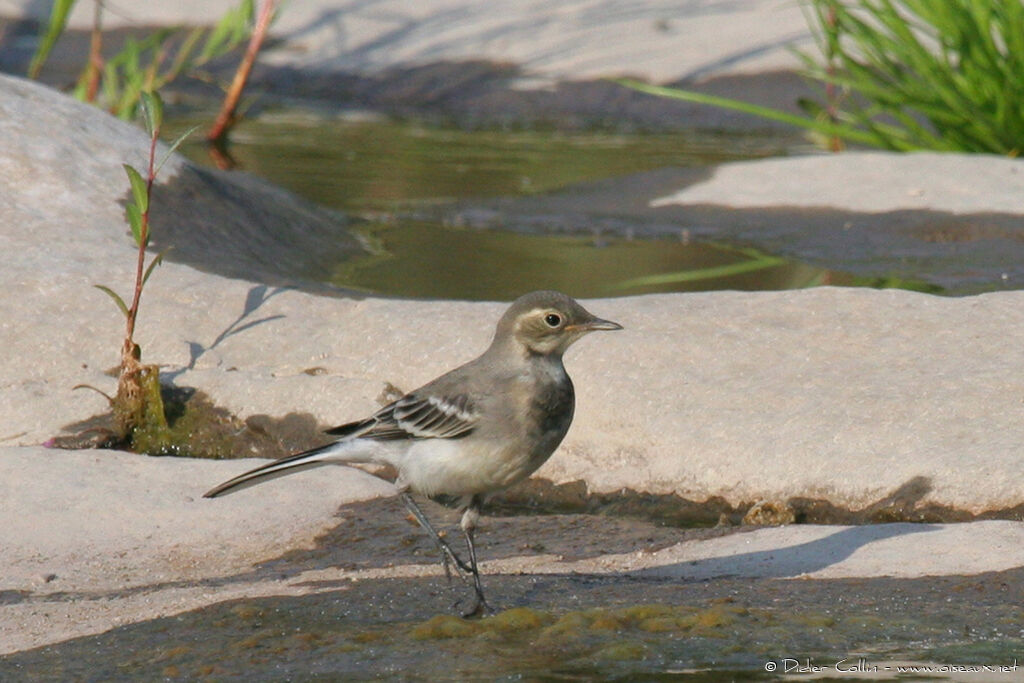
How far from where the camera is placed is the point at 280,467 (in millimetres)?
4371

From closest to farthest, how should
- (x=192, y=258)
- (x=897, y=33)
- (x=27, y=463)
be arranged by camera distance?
(x=27, y=463), (x=192, y=258), (x=897, y=33)

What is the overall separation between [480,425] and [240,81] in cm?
776

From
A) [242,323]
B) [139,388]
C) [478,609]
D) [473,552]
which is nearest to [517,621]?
[478,609]

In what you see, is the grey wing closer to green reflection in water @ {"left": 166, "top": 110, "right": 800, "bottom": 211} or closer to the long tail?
the long tail

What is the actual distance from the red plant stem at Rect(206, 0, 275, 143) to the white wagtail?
6.52 meters

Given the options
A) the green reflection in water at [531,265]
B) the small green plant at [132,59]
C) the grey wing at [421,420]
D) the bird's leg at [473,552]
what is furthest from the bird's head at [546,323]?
the small green plant at [132,59]

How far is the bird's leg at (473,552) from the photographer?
4.05 metres

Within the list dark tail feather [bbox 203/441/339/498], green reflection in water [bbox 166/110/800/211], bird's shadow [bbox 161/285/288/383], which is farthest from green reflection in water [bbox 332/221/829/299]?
dark tail feather [bbox 203/441/339/498]

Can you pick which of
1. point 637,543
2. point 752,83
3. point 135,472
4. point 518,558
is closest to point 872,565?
point 637,543

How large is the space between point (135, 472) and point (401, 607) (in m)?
1.39

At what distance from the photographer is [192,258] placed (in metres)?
7.00

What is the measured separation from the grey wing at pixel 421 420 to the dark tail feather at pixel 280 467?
79 mm

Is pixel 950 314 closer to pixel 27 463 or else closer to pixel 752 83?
pixel 27 463

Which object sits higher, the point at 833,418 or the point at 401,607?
the point at 833,418
